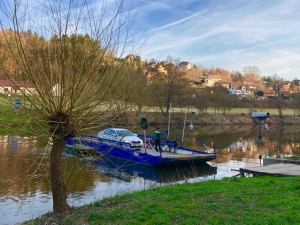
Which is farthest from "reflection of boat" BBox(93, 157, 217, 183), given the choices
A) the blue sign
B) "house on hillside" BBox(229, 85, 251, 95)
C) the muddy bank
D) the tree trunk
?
"house on hillside" BBox(229, 85, 251, 95)

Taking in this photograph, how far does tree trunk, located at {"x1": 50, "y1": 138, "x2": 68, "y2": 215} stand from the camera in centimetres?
690

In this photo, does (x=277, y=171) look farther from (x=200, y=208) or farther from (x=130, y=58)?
(x=130, y=58)

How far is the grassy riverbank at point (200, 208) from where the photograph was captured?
629 centimetres

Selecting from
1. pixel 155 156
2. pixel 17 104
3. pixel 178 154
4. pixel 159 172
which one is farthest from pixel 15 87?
pixel 178 154

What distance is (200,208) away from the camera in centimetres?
702

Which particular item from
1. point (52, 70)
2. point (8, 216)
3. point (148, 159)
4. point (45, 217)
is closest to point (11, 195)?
point (8, 216)

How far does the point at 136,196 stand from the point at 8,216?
4.33m

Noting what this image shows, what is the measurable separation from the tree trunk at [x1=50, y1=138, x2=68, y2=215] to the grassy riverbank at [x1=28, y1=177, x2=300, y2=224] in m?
0.29

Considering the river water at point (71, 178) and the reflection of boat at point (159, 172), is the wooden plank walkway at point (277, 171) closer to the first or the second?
the river water at point (71, 178)

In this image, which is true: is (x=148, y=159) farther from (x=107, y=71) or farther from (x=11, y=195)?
(x=107, y=71)

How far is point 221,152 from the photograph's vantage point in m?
26.6

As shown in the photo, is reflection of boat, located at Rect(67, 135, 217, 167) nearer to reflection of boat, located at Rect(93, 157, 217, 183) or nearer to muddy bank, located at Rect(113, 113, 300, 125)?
reflection of boat, located at Rect(93, 157, 217, 183)

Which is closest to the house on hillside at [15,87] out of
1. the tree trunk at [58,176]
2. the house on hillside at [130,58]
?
the tree trunk at [58,176]

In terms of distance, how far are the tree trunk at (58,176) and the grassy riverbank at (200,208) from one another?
0.29 m
